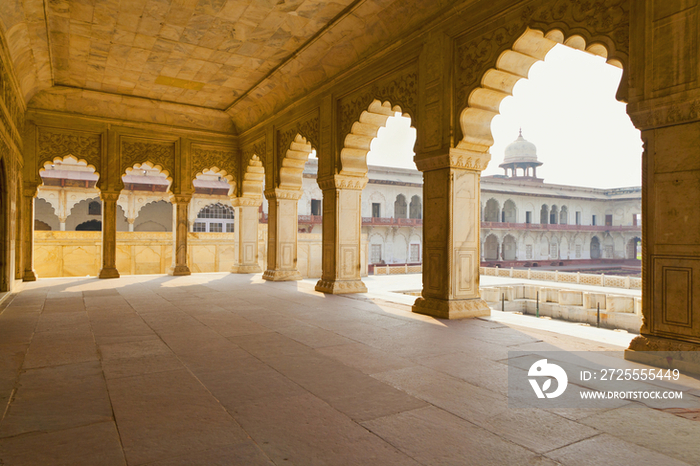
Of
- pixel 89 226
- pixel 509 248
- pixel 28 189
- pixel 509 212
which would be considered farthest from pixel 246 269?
pixel 509 212

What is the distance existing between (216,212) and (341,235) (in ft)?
60.6

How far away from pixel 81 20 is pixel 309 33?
10.5ft

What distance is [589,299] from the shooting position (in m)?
14.5

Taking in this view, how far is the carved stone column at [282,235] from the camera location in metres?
9.80

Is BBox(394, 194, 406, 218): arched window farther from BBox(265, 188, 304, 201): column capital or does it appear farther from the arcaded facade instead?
BBox(265, 188, 304, 201): column capital

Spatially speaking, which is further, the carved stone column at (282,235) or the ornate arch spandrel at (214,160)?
the ornate arch spandrel at (214,160)

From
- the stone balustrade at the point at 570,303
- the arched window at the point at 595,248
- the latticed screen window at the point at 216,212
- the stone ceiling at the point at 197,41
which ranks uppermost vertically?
the stone ceiling at the point at 197,41

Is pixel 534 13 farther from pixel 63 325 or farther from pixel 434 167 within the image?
pixel 63 325

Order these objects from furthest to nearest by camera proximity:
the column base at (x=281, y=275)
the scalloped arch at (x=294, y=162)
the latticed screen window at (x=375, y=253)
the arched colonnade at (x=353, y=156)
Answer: the latticed screen window at (x=375, y=253) < the column base at (x=281, y=275) < the scalloped arch at (x=294, y=162) < the arched colonnade at (x=353, y=156)

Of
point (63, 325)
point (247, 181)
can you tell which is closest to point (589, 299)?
point (247, 181)

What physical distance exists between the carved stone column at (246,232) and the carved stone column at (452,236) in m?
7.03

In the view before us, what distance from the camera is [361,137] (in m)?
7.55

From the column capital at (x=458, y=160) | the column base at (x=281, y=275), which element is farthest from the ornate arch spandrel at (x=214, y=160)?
the column capital at (x=458, y=160)

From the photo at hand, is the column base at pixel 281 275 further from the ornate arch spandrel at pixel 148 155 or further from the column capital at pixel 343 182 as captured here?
the ornate arch spandrel at pixel 148 155
